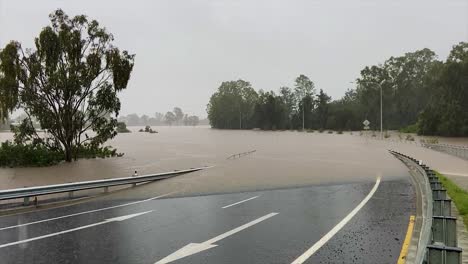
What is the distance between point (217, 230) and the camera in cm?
991

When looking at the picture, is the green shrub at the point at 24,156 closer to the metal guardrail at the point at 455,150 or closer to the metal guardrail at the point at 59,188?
the metal guardrail at the point at 59,188

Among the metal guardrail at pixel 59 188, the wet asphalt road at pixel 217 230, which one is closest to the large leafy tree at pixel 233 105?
the metal guardrail at pixel 59 188

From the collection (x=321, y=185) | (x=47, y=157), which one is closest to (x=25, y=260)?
(x=321, y=185)

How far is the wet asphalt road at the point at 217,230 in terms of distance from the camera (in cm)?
781

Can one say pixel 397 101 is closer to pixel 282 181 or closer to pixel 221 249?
pixel 282 181

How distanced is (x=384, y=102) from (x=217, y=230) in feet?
388

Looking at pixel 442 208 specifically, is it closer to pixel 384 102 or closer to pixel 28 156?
pixel 28 156

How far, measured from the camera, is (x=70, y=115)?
1337 inches

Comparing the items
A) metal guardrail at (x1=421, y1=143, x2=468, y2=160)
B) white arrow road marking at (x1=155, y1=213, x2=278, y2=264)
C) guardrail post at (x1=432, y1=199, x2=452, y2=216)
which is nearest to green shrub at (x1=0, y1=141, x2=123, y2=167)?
white arrow road marking at (x1=155, y1=213, x2=278, y2=264)

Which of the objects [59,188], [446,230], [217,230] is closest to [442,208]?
[446,230]

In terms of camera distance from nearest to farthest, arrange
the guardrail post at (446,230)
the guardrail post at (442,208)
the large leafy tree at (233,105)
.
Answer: the guardrail post at (446,230) → the guardrail post at (442,208) → the large leafy tree at (233,105)

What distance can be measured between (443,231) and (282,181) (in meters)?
13.8

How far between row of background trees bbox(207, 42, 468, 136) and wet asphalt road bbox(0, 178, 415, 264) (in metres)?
71.9

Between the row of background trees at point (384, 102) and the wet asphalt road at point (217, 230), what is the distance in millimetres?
71929
